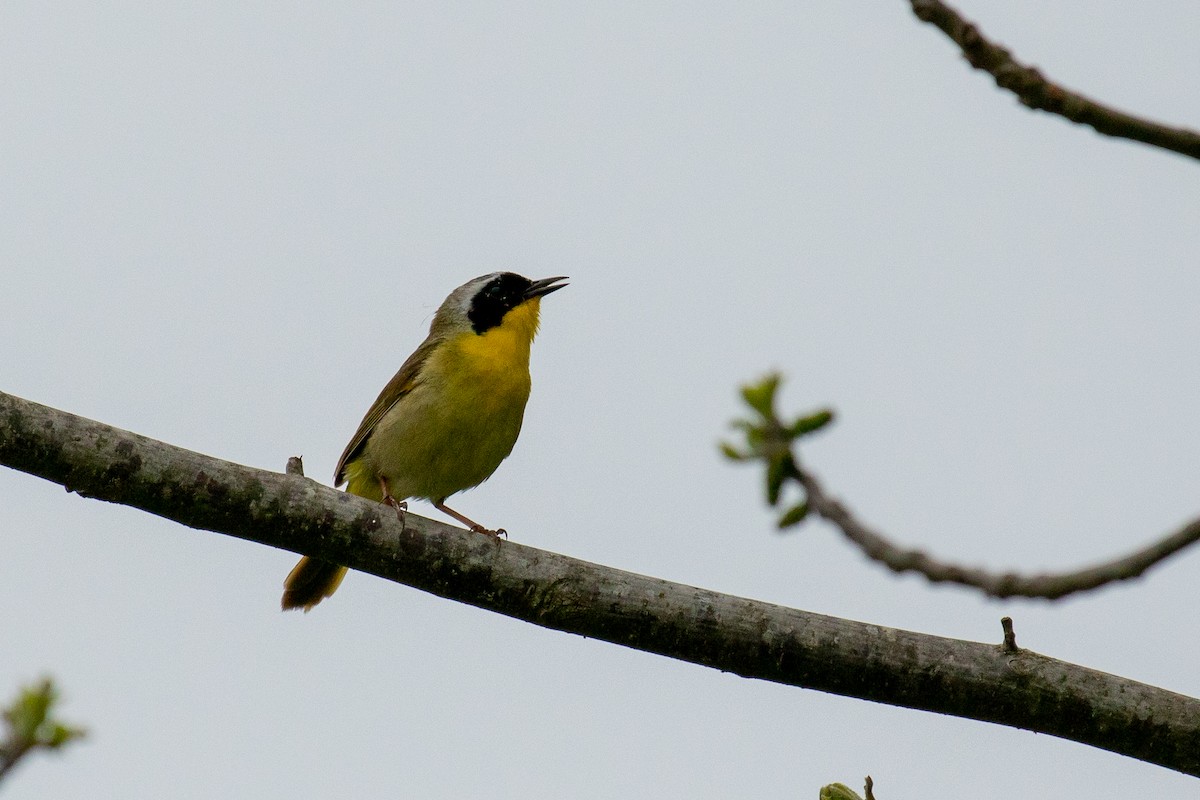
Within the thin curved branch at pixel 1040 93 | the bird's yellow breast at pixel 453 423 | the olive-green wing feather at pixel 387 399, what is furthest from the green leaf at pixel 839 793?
the olive-green wing feather at pixel 387 399

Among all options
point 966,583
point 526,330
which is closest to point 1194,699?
point 966,583

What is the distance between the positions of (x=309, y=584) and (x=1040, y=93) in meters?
6.14

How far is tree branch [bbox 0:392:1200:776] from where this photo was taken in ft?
15.1

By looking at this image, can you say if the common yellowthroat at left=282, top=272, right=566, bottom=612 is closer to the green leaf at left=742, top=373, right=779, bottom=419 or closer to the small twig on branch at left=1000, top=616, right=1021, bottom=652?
the small twig on branch at left=1000, top=616, right=1021, bottom=652

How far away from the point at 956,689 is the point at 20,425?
3232 mm

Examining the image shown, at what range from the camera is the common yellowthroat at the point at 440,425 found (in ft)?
24.4

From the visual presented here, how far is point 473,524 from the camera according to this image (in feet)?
23.7

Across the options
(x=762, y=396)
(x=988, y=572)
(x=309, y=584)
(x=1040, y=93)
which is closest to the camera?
(x=1040, y=93)

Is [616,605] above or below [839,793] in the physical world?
above

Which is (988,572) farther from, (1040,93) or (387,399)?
(387,399)

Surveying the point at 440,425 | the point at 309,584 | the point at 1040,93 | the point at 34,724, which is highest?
the point at 440,425

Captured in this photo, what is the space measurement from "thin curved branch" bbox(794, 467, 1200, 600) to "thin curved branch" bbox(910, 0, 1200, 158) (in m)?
0.65

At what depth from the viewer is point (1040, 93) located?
2373 mm

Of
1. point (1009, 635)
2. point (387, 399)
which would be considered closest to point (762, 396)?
point (1009, 635)
